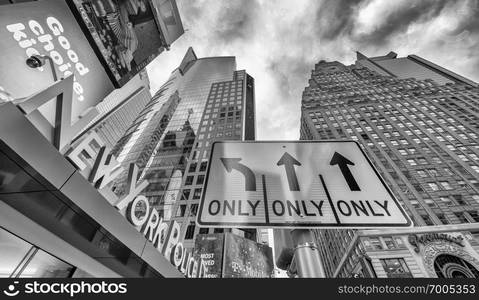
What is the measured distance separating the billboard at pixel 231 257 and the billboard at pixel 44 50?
2150cm

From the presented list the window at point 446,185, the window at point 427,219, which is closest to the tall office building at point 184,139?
the window at point 427,219

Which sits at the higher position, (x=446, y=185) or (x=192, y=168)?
(x=192, y=168)

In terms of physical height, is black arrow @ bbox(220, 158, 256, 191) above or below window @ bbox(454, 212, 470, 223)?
below

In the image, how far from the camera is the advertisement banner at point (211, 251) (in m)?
23.4

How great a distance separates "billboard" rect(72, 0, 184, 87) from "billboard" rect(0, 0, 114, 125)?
1228 mm

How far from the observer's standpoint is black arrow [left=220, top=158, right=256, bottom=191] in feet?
4.90

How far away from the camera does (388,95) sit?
5953 centimetres

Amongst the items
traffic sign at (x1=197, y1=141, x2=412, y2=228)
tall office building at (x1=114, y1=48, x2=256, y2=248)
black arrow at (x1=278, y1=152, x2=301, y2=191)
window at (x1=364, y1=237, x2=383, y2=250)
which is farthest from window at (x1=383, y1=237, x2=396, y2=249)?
black arrow at (x1=278, y1=152, x2=301, y2=191)

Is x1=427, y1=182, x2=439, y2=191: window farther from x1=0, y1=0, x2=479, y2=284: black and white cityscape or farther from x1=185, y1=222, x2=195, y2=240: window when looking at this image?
x1=185, y1=222, x2=195, y2=240: window

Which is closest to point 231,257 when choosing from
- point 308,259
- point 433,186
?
point 308,259

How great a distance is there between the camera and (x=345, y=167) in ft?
5.40

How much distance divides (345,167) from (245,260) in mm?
29727

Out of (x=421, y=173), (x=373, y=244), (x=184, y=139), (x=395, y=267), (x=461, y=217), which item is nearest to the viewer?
(x=395, y=267)

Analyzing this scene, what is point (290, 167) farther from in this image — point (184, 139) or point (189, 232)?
point (184, 139)
